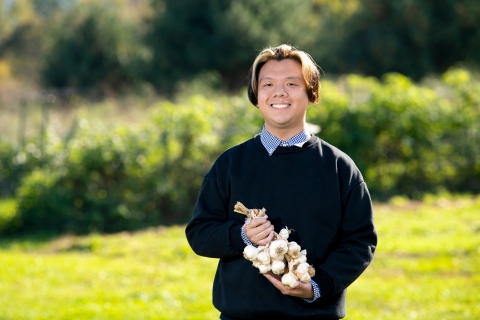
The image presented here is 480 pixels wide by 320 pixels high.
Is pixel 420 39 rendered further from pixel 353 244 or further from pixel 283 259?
pixel 283 259

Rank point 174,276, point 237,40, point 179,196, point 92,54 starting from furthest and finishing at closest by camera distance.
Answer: point 92,54, point 237,40, point 179,196, point 174,276

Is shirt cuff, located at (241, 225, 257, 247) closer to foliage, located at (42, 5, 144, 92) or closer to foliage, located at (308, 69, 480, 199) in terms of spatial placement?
foliage, located at (308, 69, 480, 199)

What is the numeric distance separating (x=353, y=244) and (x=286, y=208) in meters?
0.30

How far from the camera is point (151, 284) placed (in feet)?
21.2

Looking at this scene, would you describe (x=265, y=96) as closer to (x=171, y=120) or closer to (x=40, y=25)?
(x=171, y=120)

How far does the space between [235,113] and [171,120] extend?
1249 mm

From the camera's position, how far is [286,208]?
2490mm

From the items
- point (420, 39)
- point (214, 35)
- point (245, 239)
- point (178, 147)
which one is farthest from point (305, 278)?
point (214, 35)

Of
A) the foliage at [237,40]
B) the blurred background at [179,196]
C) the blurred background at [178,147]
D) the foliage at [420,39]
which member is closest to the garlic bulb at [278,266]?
the blurred background at [178,147]

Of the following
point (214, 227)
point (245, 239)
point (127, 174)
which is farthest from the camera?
point (127, 174)

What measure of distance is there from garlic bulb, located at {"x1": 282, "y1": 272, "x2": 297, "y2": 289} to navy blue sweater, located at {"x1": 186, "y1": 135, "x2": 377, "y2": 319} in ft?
0.46

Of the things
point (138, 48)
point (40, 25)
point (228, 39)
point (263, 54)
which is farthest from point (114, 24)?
point (263, 54)

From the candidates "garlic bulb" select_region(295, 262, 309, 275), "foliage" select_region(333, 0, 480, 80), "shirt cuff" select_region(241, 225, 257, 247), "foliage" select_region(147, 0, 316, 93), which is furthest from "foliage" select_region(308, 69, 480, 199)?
"foliage" select_region(147, 0, 316, 93)

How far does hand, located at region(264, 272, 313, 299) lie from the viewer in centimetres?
235
